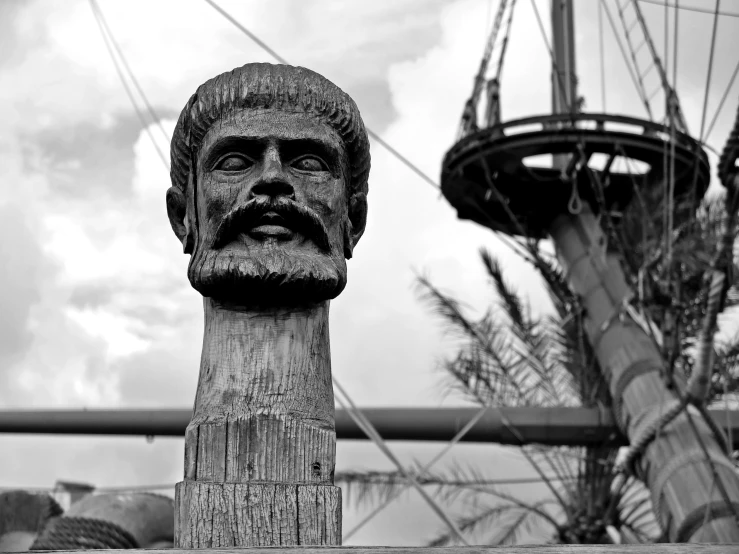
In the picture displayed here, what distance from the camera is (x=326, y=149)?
3020mm

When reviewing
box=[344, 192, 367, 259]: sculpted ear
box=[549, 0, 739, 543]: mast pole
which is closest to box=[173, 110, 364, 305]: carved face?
box=[344, 192, 367, 259]: sculpted ear

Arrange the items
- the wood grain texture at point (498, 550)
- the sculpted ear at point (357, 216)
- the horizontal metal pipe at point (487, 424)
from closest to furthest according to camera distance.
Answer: the wood grain texture at point (498, 550) < the sculpted ear at point (357, 216) < the horizontal metal pipe at point (487, 424)

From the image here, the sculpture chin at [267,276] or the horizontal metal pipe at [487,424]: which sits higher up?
the horizontal metal pipe at [487,424]

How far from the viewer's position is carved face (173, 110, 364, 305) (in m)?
2.80

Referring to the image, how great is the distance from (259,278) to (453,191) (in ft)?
28.4

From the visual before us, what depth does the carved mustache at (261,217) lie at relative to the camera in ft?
9.32

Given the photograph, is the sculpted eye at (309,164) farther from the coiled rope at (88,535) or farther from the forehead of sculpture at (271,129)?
the coiled rope at (88,535)

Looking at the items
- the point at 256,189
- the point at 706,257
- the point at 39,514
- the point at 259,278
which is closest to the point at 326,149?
the point at 256,189

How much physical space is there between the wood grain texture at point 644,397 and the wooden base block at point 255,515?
498cm

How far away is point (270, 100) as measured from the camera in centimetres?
302

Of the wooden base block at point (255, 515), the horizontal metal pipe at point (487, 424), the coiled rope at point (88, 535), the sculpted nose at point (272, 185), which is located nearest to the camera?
the wooden base block at point (255, 515)

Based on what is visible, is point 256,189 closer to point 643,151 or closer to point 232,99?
point 232,99

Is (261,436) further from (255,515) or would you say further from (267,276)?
(267,276)

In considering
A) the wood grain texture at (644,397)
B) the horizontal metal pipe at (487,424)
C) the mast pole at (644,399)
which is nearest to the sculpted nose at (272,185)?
the mast pole at (644,399)
